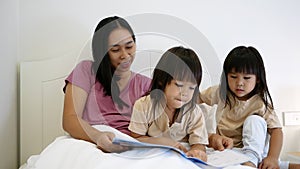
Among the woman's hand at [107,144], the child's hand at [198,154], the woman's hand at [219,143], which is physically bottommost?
the woman's hand at [219,143]

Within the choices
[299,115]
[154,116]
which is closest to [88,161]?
[154,116]

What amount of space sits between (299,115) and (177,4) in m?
0.90

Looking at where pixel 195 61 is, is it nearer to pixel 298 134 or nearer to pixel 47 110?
pixel 47 110

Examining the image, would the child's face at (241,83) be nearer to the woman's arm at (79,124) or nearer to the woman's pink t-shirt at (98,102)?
the woman's pink t-shirt at (98,102)

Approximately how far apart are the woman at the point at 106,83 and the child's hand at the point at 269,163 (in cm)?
50

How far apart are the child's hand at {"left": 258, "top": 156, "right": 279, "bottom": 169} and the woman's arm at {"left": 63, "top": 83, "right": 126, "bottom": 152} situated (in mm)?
539

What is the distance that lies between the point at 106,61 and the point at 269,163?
28.2 inches

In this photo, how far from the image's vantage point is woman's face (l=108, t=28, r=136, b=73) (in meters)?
1.35

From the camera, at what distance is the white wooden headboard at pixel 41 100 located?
61.8 inches

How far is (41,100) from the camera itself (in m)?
1.59

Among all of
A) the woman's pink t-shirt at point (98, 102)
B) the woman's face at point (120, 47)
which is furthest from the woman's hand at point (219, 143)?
the woman's face at point (120, 47)

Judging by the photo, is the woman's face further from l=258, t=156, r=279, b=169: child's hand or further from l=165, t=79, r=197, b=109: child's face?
l=258, t=156, r=279, b=169: child's hand

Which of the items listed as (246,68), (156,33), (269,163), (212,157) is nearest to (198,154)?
(212,157)

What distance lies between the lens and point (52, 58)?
5.36 ft
